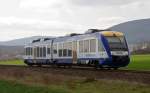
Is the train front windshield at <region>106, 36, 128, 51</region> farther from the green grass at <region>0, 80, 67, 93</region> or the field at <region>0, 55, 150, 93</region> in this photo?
the green grass at <region>0, 80, 67, 93</region>

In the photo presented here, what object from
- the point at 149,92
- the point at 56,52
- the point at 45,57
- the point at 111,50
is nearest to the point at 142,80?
the point at 149,92

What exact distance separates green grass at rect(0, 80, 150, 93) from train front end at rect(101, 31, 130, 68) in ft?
31.9

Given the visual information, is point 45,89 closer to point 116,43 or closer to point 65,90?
point 65,90

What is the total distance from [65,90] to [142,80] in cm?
467

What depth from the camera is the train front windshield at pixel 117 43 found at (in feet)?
122

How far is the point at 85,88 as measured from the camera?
23.6 m

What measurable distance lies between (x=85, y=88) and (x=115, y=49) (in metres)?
13.7

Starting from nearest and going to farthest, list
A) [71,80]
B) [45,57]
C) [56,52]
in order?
[71,80]
[56,52]
[45,57]

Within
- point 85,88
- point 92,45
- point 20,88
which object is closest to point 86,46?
point 92,45

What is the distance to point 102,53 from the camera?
121 feet

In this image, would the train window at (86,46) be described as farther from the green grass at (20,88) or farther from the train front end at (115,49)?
the green grass at (20,88)

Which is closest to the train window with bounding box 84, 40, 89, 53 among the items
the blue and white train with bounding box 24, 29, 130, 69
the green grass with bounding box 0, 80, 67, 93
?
the blue and white train with bounding box 24, 29, 130, 69

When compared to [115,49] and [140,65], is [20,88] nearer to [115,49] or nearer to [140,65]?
[115,49]

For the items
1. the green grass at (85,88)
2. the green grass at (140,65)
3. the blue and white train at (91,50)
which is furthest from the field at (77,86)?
the green grass at (140,65)
